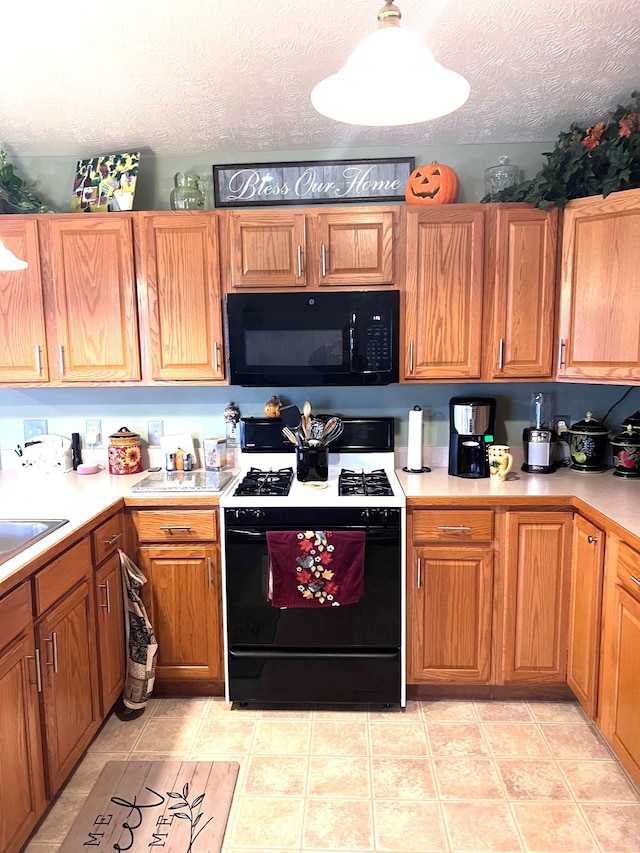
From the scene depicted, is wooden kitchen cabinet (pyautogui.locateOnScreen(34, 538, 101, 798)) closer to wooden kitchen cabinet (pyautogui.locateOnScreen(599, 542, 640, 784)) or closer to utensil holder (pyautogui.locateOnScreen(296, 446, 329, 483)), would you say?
utensil holder (pyautogui.locateOnScreen(296, 446, 329, 483))

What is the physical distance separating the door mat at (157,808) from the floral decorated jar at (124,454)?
1237 mm

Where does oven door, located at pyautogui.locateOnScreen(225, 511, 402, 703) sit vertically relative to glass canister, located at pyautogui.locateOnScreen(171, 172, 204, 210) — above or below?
below

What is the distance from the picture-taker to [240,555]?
229 centimetres

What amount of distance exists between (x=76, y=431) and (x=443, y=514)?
1.87 metres

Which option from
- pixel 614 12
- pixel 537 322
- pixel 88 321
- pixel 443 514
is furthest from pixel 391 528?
pixel 614 12

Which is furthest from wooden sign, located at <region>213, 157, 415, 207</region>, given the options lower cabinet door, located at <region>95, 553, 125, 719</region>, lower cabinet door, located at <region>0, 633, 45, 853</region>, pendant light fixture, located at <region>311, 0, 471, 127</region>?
lower cabinet door, located at <region>0, 633, 45, 853</region>

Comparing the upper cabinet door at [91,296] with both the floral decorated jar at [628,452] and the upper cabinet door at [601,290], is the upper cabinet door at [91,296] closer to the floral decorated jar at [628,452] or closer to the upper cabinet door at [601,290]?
the upper cabinet door at [601,290]

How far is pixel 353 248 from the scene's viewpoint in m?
2.44

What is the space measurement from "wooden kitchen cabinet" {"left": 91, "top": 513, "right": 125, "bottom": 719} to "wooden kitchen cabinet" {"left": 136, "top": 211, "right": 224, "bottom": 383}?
0.73 m

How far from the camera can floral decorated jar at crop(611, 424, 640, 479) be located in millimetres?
2490

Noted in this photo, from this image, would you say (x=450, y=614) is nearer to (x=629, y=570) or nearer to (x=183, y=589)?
(x=629, y=570)

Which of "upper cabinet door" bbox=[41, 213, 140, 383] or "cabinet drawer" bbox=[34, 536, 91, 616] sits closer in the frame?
"cabinet drawer" bbox=[34, 536, 91, 616]

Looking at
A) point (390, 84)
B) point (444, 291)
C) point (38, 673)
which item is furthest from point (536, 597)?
point (390, 84)

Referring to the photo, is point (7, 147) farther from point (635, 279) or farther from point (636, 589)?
point (636, 589)
